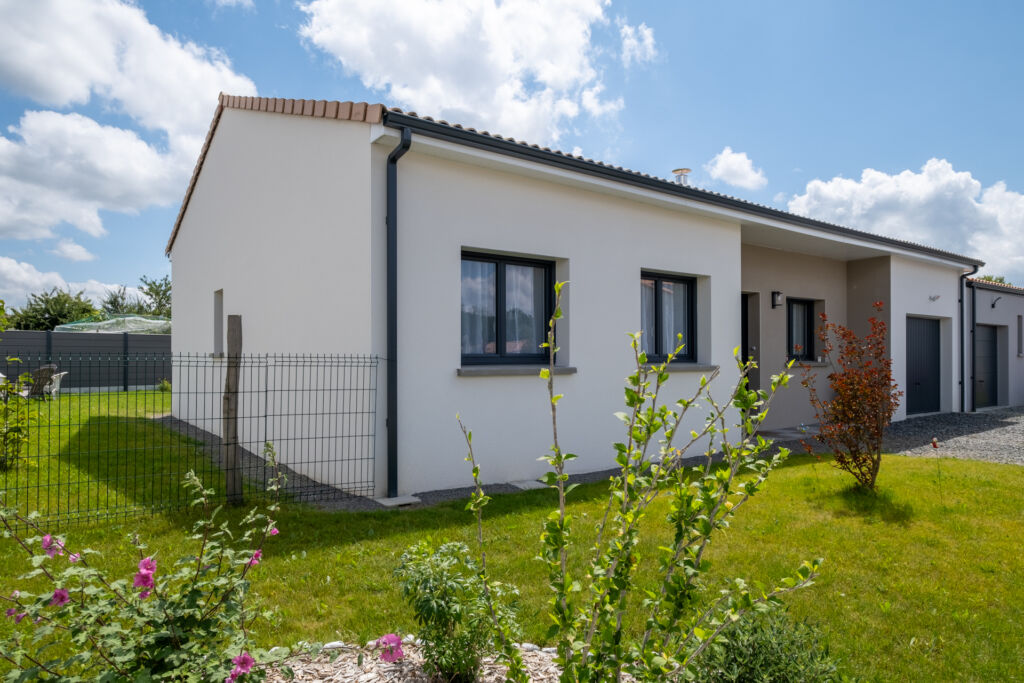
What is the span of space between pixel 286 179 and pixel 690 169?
21.9 ft

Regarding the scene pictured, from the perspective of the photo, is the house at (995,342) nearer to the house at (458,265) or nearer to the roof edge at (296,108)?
the house at (458,265)

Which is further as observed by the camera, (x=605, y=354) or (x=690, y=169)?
(x=690, y=169)

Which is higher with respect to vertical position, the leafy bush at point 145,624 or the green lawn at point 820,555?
the leafy bush at point 145,624

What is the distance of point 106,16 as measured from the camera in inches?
300

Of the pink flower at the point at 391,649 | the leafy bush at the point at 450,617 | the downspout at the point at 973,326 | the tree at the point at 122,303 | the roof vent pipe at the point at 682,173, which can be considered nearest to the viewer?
the pink flower at the point at 391,649

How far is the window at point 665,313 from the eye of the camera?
8672 mm

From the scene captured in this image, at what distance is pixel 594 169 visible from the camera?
7.16 meters

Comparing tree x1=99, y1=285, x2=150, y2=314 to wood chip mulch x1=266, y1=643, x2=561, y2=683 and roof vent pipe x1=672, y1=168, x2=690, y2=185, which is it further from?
wood chip mulch x1=266, y1=643, x2=561, y2=683

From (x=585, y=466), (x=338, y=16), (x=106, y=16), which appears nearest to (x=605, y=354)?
(x=585, y=466)

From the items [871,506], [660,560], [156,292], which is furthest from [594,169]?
[156,292]

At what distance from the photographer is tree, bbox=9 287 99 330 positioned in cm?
2936

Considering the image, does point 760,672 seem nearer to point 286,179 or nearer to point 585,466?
point 585,466

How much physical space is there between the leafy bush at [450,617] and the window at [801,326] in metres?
11.5

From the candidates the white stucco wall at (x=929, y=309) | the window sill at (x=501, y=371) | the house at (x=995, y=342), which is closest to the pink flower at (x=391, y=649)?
the window sill at (x=501, y=371)
